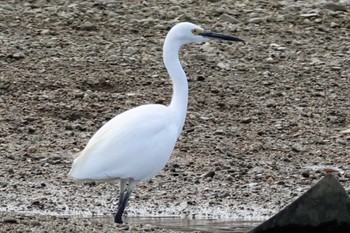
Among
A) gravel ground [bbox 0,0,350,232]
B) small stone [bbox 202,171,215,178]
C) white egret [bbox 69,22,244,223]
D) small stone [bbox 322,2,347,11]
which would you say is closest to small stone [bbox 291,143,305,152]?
gravel ground [bbox 0,0,350,232]

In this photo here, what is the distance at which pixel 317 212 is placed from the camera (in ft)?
28.3

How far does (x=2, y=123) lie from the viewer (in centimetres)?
1241

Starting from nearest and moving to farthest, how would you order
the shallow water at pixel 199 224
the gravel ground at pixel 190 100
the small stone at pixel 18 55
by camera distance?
the shallow water at pixel 199 224
the gravel ground at pixel 190 100
the small stone at pixel 18 55

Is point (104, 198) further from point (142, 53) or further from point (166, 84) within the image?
point (142, 53)

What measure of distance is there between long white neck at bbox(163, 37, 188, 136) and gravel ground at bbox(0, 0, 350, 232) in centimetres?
96

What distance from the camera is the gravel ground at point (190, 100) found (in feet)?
34.9

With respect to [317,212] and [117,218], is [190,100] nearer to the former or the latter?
[117,218]

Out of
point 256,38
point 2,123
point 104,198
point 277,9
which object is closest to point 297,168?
point 104,198

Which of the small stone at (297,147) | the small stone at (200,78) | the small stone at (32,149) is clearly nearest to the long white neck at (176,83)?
the small stone at (32,149)

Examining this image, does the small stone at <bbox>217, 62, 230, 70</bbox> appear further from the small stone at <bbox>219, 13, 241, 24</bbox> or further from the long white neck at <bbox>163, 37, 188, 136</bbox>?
the long white neck at <bbox>163, 37, 188, 136</bbox>

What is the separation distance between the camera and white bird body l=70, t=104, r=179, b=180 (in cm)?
938

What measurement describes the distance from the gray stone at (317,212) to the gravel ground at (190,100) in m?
1.01

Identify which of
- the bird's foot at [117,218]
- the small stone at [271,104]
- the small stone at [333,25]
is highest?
the bird's foot at [117,218]

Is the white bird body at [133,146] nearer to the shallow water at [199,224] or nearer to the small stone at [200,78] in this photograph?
the shallow water at [199,224]
